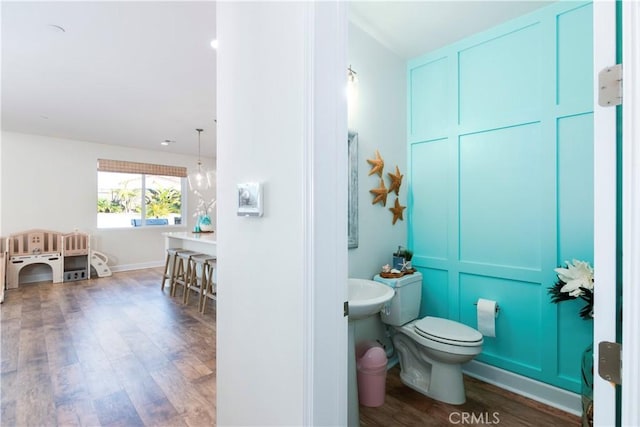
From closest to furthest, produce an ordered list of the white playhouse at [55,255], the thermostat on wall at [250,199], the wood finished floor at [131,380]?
the thermostat on wall at [250,199] < the wood finished floor at [131,380] < the white playhouse at [55,255]

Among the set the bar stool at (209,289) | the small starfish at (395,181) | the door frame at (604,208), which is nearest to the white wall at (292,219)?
the door frame at (604,208)

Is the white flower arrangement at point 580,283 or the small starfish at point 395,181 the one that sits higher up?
the small starfish at point 395,181

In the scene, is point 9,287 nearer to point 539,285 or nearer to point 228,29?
point 228,29

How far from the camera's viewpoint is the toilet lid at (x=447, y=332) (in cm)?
193

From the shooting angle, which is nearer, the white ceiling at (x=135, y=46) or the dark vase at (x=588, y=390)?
the dark vase at (x=588, y=390)

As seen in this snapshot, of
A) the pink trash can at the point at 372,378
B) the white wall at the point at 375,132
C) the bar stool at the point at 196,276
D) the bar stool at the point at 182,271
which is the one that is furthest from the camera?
the bar stool at the point at 182,271

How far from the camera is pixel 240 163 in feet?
4.35

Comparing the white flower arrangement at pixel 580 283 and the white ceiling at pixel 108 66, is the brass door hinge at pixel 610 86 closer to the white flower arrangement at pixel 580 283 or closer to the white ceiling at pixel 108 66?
the white flower arrangement at pixel 580 283

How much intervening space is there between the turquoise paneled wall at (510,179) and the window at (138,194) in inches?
223

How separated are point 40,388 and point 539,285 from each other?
3.43m

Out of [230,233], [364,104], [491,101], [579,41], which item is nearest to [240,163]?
[230,233]

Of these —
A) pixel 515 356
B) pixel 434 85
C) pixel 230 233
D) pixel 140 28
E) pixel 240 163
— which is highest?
pixel 140 28

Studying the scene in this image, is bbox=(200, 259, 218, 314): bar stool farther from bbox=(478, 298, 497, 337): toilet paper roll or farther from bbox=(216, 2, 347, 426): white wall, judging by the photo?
bbox=(478, 298, 497, 337): toilet paper roll

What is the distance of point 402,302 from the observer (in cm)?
225
